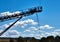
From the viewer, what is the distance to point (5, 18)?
4900cm

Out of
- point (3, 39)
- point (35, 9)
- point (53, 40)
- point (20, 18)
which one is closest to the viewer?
point (35, 9)

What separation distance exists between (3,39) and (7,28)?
22289 mm

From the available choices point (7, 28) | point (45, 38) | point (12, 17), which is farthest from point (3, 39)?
point (12, 17)

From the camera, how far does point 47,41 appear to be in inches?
2596

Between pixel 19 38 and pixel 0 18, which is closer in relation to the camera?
pixel 0 18

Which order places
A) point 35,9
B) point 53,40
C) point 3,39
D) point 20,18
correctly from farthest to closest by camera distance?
point 3,39 → point 53,40 → point 20,18 → point 35,9

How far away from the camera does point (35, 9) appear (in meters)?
47.4

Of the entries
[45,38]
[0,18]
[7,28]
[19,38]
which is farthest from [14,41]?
[0,18]

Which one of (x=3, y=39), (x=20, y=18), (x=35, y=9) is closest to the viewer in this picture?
(x=35, y=9)

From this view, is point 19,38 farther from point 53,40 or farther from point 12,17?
point 12,17

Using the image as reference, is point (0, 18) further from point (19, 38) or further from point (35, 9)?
point (19, 38)

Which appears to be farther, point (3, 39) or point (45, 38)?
point (3, 39)

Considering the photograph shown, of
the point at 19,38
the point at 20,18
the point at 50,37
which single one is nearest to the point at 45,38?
the point at 50,37

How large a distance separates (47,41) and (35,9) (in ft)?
69.0
